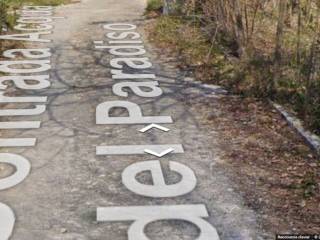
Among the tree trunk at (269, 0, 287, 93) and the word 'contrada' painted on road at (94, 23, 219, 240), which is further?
the tree trunk at (269, 0, 287, 93)

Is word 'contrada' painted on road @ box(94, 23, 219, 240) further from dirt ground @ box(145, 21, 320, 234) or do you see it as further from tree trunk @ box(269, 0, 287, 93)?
tree trunk @ box(269, 0, 287, 93)

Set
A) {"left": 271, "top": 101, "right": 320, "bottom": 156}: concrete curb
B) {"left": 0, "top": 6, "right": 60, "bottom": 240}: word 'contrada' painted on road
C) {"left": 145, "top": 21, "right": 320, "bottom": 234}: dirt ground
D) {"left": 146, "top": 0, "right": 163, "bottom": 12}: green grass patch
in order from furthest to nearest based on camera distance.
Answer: {"left": 146, "top": 0, "right": 163, "bottom": 12}: green grass patch
{"left": 271, "top": 101, "right": 320, "bottom": 156}: concrete curb
{"left": 0, "top": 6, "right": 60, "bottom": 240}: word 'contrada' painted on road
{"left": 145, "top": 21, "right": 320, "bottom": 234}: dirt ground

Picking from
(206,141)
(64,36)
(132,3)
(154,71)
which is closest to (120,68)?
(154,71)

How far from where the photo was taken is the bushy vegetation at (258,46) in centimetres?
679

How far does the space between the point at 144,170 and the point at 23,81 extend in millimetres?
3479

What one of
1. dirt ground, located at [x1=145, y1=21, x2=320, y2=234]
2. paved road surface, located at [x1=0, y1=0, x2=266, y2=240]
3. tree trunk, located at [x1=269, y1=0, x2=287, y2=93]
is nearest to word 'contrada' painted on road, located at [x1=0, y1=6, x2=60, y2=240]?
paved road surface, located at [x1=0, y1=0, x2=266, y2=240]

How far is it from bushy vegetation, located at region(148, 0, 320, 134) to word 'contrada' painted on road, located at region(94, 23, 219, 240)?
104 cm

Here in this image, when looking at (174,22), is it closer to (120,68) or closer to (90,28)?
(90,28)

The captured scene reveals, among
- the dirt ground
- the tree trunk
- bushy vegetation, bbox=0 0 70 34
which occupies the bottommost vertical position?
bushy vegetation, bbox=0 0 70 34

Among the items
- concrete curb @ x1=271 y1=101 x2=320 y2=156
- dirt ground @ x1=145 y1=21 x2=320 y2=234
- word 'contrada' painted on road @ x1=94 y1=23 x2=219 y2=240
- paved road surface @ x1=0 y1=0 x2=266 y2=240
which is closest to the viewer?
paved road surface @ x1=0 y1=0 x2=266 y2=240

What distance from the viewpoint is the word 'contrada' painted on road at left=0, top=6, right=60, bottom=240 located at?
4.96 meters

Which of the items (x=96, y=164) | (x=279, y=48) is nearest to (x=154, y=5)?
(x=279, y=48)

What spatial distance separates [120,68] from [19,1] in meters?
6.95

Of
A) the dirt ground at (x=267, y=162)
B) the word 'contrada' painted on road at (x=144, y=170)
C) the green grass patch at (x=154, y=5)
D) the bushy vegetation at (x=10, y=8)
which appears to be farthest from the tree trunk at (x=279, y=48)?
the green grass patch at (x=154, y=5)
